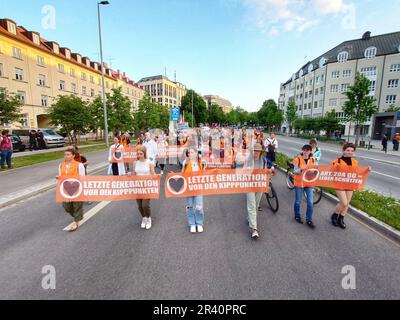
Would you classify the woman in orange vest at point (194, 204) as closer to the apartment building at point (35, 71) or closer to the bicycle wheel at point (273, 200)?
the bicycle wheel at point (273, 200)

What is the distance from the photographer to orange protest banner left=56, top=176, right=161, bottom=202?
4570 millimetres

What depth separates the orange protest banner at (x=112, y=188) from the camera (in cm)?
457

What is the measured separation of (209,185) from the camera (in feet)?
15.5

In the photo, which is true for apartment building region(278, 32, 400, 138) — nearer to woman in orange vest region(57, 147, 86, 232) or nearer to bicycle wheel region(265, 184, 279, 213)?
bicycle wheel region(265, 184, 279, 213)

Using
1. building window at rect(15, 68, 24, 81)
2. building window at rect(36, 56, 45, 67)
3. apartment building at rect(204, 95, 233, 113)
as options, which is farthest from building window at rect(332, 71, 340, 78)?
apartment building at rect(204, 95, 233, 113)

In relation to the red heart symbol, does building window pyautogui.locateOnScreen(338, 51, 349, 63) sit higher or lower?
higher

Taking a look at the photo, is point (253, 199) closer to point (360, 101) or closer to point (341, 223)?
point (341, 223)

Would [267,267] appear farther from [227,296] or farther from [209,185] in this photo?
[209,185]

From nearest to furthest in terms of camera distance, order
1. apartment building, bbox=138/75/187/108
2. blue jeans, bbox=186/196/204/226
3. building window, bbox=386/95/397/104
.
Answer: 1. blue jeans, bbox=186/196/204/226
2. building window, bbox=386/95/397/104
3. apartment building, bbox=138/75/187/108

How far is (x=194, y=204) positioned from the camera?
180 inches

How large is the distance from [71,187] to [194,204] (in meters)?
2.76

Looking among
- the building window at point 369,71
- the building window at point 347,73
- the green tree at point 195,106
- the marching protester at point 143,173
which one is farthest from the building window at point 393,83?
the marching protester at point 143,173

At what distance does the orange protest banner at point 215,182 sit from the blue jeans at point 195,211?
161mm
